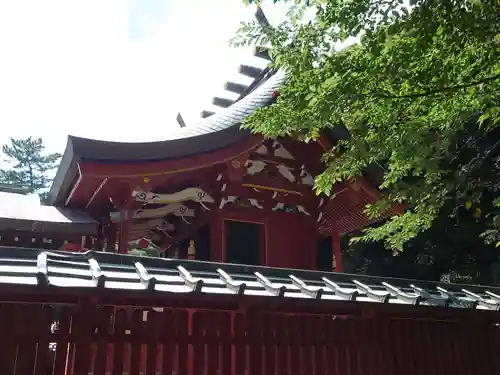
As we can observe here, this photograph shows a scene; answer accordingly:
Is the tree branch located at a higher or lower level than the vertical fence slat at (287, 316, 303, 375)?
higher

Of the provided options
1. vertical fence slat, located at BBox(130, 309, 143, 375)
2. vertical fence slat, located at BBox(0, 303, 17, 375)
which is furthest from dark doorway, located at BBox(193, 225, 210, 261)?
vertical fence slat, located at BBox(0, 303, 17, 375)

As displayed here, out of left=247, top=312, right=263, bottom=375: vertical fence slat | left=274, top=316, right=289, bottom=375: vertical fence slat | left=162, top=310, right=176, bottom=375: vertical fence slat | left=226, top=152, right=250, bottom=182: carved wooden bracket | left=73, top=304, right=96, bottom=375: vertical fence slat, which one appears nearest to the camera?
left=73, top=304, right=96, bottom=375: vertical fence slat

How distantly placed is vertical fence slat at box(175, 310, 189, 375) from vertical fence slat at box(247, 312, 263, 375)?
611mm

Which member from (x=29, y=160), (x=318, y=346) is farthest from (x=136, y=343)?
(x=29, y=160)

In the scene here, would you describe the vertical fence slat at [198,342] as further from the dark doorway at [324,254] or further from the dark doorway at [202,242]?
the dark doorway at [324,254]

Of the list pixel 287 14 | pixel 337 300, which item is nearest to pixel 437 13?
pixel 287 14

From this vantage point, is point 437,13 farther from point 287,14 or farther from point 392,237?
point 392,237

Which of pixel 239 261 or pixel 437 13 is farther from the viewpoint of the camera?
pixel 239 261

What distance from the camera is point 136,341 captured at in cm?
401

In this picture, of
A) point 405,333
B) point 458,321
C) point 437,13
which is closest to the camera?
point 437,13

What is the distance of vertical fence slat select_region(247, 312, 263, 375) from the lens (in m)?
4.46

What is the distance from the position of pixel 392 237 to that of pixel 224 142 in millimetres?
2863

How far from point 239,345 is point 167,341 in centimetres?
68

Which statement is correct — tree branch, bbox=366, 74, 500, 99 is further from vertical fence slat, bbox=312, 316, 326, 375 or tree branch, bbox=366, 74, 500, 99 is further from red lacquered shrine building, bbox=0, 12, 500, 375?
vertical fence slat, bbox=312, 316, 326, 375
